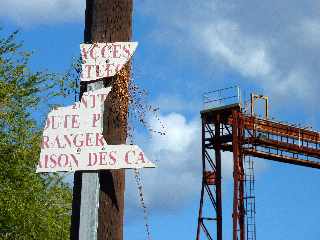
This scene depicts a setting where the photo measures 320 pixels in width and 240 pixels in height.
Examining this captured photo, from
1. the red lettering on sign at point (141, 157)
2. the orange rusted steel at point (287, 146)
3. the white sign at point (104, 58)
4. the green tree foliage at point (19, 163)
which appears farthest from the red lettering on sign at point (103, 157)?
the orange rusted steel at point (287, 146)

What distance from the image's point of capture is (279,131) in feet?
144

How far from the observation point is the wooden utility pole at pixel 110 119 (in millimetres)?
6180

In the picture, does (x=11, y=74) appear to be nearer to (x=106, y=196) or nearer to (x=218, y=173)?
(x=106, y=196)

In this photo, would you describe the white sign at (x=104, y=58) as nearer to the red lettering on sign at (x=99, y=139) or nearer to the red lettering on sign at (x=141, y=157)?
the red lettering on sign at (x=99, y=139)

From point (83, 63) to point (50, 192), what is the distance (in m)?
19.9

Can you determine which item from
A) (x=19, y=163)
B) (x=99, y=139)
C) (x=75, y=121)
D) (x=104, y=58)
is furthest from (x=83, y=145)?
(x=19, y=163)

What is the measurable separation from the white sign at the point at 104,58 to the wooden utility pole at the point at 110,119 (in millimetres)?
74

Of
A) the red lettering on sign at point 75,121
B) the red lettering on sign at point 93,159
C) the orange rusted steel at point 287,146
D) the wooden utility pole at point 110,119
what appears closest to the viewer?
the wooden utility pole at point 110,119

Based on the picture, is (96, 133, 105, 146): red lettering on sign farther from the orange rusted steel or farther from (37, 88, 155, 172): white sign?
the orange rusted steel

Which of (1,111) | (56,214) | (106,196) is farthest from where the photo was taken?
(56,214)

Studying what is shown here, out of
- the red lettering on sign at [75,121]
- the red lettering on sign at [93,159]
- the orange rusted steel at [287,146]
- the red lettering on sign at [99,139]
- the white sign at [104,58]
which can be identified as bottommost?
the red lettering on sign at [93,159]

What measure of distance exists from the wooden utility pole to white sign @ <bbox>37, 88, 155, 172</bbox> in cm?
10

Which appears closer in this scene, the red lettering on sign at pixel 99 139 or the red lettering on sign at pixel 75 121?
the red lettering on sign at pixel 99 139

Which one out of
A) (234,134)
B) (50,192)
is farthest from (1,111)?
(234,134)
